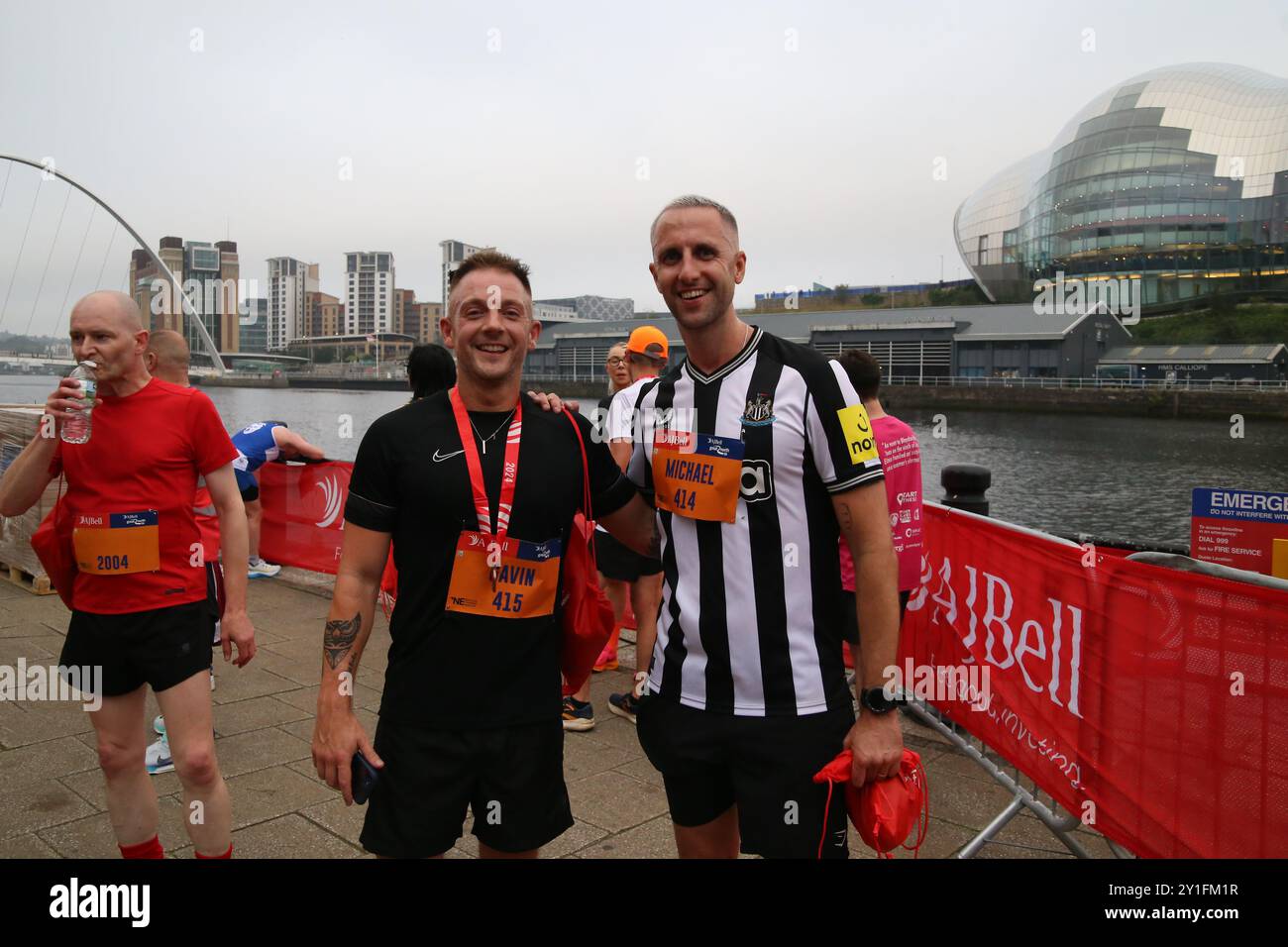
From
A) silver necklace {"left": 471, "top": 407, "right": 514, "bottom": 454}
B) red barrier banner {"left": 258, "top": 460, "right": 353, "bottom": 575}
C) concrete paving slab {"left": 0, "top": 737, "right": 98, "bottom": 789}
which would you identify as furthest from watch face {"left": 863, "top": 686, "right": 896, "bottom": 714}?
red barrier banner {"left": 258, "top": 460, "right": 353, "bottom": 575}

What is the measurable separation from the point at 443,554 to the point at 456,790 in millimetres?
569

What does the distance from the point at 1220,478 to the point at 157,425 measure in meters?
31.2

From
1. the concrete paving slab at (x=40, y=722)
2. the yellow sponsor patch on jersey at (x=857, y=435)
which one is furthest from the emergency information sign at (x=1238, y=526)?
the concrete paving slab at (x=40, y=722)

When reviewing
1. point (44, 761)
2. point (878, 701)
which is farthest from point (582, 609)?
point (44, 761)

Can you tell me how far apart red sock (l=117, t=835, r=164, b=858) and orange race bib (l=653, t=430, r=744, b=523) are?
209cm

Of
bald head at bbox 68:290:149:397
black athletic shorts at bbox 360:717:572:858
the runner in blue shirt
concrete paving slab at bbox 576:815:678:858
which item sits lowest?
concrete paving slab at bbox 576:815:678:858

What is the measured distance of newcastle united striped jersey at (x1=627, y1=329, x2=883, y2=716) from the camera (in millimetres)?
2219

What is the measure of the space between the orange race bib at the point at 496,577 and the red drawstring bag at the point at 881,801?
82cm

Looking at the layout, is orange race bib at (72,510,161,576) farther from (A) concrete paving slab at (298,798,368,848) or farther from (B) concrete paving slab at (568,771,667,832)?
(B) concrete paving slab at (568,771,667,832)

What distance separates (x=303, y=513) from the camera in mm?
8469

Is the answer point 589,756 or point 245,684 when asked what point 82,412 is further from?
point 245,684

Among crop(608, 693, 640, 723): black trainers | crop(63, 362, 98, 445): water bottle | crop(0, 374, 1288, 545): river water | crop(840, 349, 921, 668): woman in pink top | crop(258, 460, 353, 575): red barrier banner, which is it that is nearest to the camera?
crop(63, 362, 98, 445): water bottle
